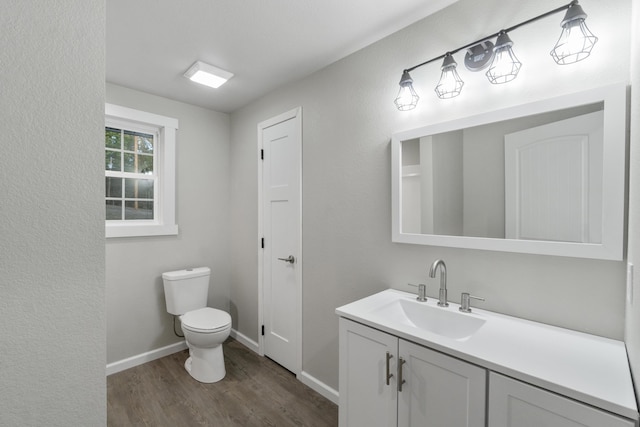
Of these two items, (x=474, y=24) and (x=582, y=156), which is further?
(x=474, y=24)

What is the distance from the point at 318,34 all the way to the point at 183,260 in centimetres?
237

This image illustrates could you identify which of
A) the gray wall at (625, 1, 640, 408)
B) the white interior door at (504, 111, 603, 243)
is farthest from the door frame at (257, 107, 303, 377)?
the gray wall at (625, 1, 640, 408)

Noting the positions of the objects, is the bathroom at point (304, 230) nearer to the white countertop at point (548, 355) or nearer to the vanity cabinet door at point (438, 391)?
the white countertop at point (548, 355)

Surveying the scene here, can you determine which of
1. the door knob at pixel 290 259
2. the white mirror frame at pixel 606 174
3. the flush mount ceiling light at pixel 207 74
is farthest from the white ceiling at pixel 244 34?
the door knob at pixel 290 259

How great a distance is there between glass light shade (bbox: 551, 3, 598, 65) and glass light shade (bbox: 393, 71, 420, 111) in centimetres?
64

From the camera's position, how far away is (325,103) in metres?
2.23

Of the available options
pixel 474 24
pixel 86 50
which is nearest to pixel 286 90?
pixel 474 24

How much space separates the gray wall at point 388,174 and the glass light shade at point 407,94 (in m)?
0.06

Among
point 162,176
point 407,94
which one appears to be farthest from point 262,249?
point 407,94

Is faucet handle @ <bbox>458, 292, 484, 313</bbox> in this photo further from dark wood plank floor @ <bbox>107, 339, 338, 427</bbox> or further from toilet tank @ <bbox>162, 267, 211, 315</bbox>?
toilet tank @ <bbox>162, 267, 211, 315</bbox>

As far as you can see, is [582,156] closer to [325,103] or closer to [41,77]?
[325,103]

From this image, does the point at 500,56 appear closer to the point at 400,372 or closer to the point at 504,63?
the point at 504,63

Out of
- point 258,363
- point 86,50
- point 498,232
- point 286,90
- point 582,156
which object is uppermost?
point 286,90

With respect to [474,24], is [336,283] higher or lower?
lower
